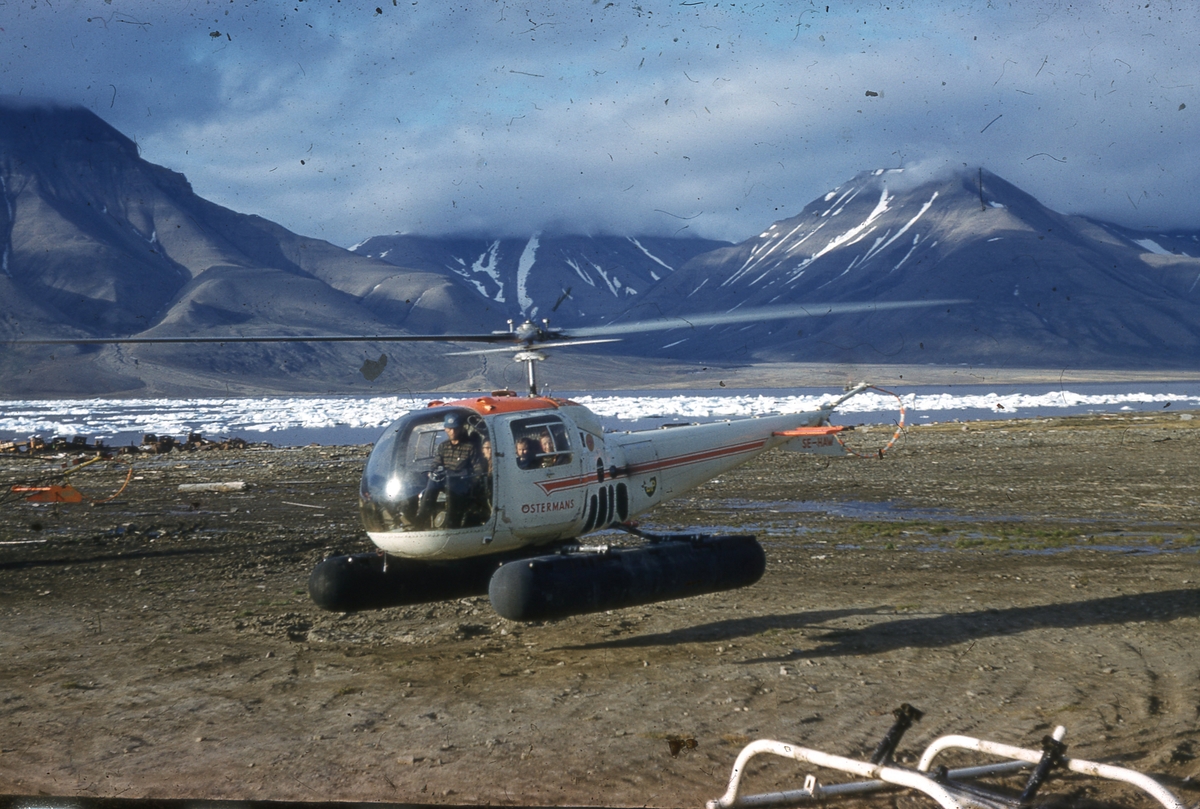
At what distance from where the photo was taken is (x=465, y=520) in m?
9.62

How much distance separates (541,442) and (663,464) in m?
2.36

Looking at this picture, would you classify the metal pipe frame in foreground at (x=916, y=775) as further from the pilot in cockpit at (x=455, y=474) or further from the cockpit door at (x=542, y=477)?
the cockpit door at (x=542, y=477)

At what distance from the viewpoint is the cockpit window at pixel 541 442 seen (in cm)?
1009

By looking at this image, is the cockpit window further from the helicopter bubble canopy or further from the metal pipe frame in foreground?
the metal pipe frame in foreground

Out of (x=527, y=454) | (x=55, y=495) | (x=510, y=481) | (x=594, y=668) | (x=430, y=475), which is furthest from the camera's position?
(x=55, y=495)

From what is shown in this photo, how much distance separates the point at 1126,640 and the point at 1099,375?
7802 inches

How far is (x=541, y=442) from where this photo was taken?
10.3m

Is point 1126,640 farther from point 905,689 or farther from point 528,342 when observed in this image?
point 528,342

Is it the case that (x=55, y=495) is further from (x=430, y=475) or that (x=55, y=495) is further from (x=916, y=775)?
(x=916, y=775)

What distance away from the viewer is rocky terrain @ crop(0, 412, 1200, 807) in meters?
6.54

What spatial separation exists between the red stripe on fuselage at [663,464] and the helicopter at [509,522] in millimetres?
24

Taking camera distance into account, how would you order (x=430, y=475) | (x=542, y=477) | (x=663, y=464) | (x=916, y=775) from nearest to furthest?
1. (x=916, y=775)
2. (x=430, y=475)
3. (x=542, y=477)
4. (x=663, y=464)

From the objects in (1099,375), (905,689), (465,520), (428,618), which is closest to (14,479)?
(428,618)

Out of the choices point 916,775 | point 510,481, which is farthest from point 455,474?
point 916,775
